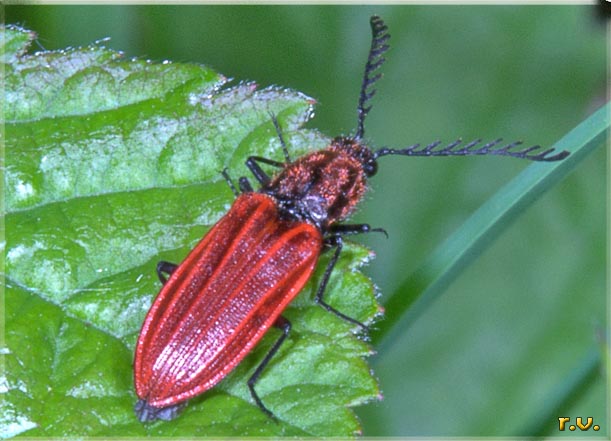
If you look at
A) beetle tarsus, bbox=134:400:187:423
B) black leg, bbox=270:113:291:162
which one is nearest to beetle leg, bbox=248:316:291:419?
beetle tarsus, bbox=134:400:187:423

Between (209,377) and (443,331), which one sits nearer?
(209,377)

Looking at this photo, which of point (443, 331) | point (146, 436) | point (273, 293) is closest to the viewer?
point (146, 436)

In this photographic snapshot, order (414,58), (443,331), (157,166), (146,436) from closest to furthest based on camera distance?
(146,436), (157,166), (443,331), (414,58)

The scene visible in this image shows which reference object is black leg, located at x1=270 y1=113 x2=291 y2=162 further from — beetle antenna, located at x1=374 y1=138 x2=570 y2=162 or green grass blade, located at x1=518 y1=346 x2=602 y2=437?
green grass blade, located at x1=518 y1=346 x2=602 y2=437

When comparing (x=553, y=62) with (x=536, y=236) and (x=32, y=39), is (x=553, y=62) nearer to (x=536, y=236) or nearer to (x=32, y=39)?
(x=536, y=236)

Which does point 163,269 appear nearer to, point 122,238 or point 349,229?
point 122,238

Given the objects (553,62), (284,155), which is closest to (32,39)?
(284,155)

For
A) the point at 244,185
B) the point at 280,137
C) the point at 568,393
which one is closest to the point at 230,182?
the point at 244,185

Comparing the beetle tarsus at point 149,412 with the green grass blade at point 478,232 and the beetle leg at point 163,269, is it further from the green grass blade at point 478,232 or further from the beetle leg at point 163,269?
the green grass blade at point 478,232
